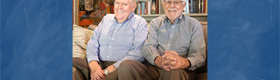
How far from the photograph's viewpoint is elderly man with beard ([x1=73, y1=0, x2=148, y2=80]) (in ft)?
5.90

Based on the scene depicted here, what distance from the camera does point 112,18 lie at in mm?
1864

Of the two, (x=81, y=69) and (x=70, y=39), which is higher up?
(x=70, y=39)

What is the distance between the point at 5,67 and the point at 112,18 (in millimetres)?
1230

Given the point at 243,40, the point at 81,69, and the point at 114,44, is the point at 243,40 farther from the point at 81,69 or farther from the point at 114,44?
the point at 81,69

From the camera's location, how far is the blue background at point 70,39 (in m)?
1.56

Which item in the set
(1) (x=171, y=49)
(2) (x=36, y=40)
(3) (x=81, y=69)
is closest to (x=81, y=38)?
(3) (x=81, y=69)

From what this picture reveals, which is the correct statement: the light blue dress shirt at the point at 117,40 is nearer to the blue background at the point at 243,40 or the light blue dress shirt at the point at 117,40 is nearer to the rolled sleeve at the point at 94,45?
the rolled sleeve at the point at 94,45

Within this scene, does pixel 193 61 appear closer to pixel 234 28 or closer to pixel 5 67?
pixel 234 28

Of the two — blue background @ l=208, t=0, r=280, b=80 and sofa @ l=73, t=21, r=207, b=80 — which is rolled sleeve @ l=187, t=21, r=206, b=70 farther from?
sofa @ l=73, t=21, r=207, b=80

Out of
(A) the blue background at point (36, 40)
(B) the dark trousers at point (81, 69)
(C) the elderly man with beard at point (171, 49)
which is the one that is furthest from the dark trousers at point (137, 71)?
(A) the blue background at point (36, 40)

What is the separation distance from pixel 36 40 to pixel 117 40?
0.79 m

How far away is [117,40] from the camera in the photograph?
A: 72.4 inches

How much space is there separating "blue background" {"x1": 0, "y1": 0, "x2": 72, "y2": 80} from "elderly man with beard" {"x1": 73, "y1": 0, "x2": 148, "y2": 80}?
0.19m

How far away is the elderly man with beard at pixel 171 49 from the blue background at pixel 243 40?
0.40ft
